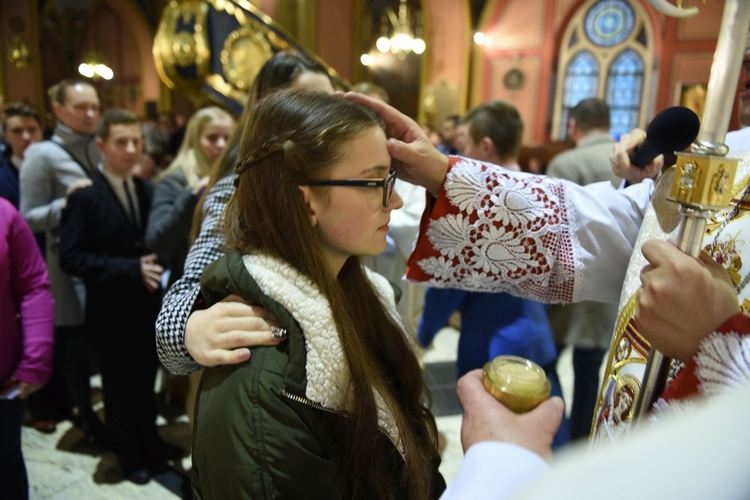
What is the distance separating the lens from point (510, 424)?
0.59 metres

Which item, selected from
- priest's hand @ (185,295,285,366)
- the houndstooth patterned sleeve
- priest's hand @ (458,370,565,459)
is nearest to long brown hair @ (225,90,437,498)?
priest's hand @ (185,295,285,366)

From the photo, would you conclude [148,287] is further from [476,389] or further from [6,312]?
[476,389]

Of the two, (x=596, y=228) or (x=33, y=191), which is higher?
(x=596, y=228)

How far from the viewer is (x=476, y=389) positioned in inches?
25.4

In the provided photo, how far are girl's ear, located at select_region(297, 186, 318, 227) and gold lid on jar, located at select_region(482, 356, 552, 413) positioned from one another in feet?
1.77

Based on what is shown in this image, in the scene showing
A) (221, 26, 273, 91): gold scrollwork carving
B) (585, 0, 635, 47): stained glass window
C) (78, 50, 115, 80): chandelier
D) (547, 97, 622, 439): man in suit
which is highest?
(585, 0, 635, 47): stained glass window

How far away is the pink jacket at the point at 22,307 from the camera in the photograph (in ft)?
6.01

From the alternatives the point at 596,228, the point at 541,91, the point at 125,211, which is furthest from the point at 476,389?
the point at 541,91

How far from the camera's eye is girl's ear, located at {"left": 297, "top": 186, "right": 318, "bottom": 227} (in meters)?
→ 1.05

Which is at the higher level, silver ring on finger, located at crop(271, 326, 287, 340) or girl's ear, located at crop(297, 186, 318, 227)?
girl's ear, located at crop(297, 186, 318, 227)

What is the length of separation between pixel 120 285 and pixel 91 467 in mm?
981

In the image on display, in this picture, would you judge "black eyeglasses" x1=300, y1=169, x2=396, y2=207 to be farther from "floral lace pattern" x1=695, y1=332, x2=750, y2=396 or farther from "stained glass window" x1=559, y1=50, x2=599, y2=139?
"stained glass window" x1=559, y1=50, x2=599, y2=139

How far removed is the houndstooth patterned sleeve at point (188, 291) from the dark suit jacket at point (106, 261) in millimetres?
1097

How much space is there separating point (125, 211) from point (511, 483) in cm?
258
